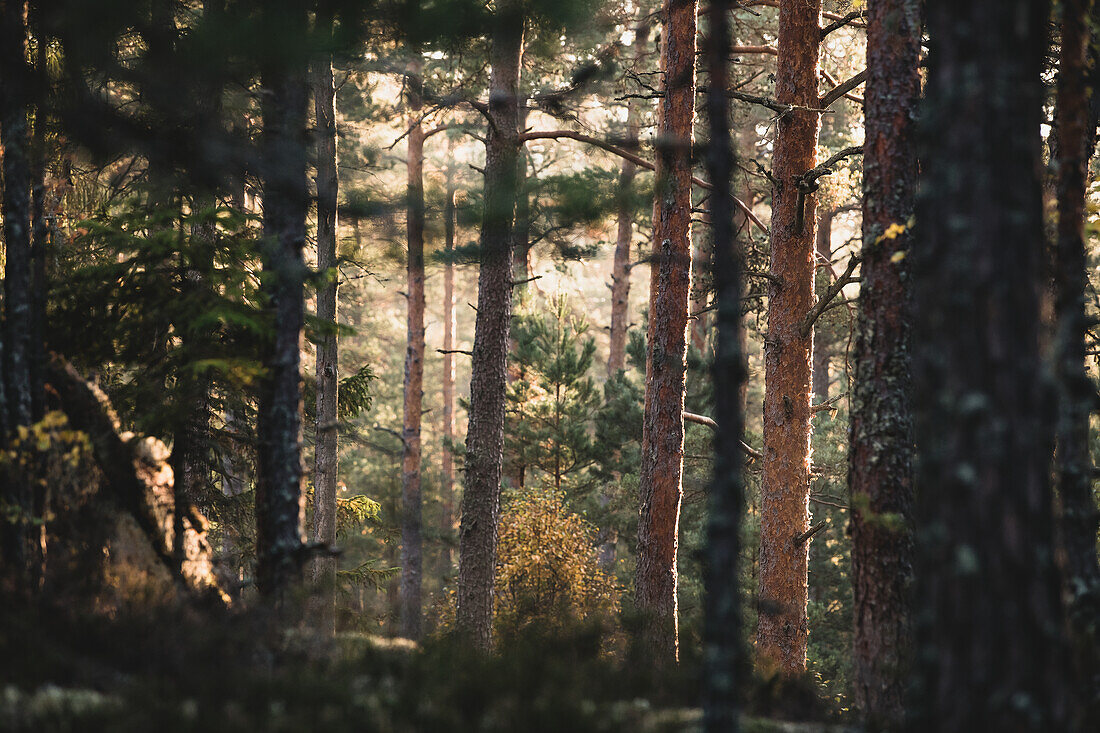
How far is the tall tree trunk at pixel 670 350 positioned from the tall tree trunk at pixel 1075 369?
A: 5.05 meters

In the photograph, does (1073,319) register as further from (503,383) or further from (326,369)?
(326,369)

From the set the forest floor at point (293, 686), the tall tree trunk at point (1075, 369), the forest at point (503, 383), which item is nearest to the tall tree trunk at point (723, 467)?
the forest at point (503, 383)

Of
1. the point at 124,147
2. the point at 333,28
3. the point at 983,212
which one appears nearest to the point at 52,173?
the point at 124,147

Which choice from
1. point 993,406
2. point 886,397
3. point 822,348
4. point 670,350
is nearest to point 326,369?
point 670,350

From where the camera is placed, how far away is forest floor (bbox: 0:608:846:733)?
414cm

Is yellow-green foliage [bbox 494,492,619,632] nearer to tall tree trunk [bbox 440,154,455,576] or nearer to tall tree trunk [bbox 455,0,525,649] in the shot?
tall tree trunk [bbox 455,0,525,649]

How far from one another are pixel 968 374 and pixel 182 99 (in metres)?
7.72

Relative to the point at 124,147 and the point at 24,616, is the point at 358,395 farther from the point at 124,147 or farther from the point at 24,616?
the point at 24,616

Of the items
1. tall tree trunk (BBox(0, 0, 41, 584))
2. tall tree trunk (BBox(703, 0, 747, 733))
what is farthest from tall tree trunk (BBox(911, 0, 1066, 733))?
tall tree trunk (BBox(0, 0, 41, 584))

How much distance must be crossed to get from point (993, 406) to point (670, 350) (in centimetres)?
732

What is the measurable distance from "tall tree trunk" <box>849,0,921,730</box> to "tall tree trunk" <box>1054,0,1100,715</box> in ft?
3.28

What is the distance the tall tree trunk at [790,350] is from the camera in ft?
32.0

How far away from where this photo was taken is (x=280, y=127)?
22.7 feet

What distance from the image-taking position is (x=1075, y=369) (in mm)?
5141
